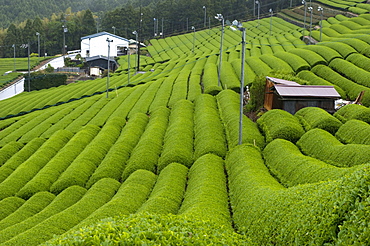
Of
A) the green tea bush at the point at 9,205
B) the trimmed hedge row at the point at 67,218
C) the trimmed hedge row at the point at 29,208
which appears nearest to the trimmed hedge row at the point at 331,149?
the trimmed hedge row at the point at 67,218

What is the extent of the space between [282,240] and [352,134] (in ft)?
48.7

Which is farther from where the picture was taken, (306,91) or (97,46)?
(97,46)

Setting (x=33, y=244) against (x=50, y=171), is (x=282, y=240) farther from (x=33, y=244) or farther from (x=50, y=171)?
(x=50, y=171)

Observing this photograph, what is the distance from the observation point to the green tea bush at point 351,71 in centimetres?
4202

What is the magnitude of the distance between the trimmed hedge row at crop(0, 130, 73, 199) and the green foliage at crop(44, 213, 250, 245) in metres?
16.6

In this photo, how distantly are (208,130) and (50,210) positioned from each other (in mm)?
13180

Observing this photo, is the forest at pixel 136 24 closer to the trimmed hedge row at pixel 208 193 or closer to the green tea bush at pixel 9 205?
the trimmed hedge row at pixel 208 193

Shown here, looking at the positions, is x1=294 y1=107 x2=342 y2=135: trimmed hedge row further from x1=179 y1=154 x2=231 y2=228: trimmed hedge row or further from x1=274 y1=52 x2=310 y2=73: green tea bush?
x1=274 y1=52 x2=310 y2=73: green tea bush

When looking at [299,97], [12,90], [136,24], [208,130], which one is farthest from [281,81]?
[136,24]

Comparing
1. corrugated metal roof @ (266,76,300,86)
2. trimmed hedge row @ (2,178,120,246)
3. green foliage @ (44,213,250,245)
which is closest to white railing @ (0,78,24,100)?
corrugated metal roof @ (266,76,300,86)

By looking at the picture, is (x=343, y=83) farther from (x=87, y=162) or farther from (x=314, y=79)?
(x=87, y=162)

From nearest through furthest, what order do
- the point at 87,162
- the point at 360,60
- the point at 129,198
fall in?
1. the point at 129,198
2. the point at 87,162
3. the point at 360,60

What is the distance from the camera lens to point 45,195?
26172mm

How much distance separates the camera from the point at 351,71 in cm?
4509
